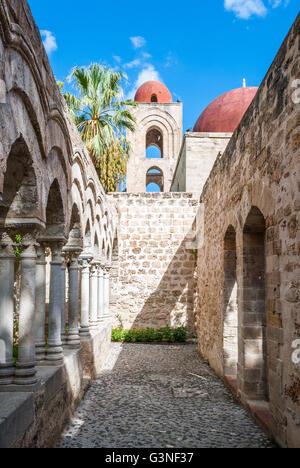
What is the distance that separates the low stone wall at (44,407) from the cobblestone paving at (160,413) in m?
0.20

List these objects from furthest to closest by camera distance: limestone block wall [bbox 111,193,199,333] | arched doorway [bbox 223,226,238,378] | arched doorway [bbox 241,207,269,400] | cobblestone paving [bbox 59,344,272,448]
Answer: limestone block wall [bbox 111,193,199,333] < arched doorway [bbox 223,226,238,378] < arched doorway [bbox 241,207,269,400] < cobblestone paving [bbox 59,344,272,448]

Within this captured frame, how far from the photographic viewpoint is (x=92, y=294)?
8328 mm

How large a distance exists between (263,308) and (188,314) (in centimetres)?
730

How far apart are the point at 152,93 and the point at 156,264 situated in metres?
15.2

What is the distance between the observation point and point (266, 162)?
4246 mm

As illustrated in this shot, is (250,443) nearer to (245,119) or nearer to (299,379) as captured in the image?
(299,379)

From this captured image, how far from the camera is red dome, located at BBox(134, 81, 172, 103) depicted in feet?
80.9

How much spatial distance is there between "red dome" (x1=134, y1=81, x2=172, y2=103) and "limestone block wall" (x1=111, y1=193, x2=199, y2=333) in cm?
Result: 1379

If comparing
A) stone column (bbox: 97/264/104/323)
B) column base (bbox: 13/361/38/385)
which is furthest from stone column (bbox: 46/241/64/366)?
stone column (bbox: 97/264/104/323)

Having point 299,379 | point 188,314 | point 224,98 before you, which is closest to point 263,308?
point 299,379

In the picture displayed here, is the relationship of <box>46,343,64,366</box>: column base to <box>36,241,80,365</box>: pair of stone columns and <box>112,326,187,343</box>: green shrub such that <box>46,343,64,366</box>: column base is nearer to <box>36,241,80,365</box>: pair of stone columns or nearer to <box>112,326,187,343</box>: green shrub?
<box>36,241,80,365</box>: pair of stone columns

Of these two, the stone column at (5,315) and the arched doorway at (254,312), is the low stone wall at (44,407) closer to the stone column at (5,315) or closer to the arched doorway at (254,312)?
A: the stone column at (5,315)

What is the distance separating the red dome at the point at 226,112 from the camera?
14.5m

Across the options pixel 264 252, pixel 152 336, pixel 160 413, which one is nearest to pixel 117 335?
pixel 152 336
